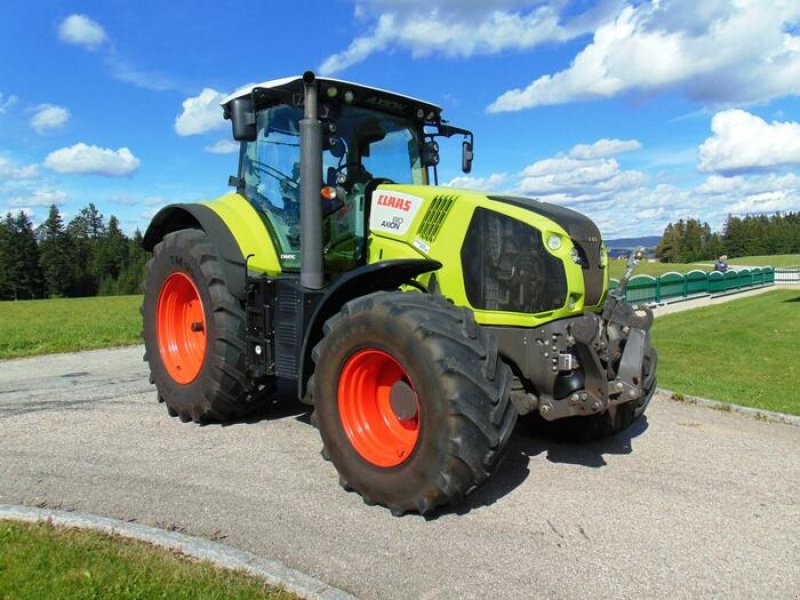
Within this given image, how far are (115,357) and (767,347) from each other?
11.9 metres

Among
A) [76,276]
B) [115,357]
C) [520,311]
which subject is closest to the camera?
[520,311]

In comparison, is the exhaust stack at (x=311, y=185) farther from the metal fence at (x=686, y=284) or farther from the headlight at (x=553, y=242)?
the metal fence at (x=686, y=284)

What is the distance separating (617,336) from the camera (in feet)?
15.3

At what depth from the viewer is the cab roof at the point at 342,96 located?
5147 mm

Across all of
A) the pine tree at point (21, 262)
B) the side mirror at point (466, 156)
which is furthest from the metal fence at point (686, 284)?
the pine tree at point (21, 262)

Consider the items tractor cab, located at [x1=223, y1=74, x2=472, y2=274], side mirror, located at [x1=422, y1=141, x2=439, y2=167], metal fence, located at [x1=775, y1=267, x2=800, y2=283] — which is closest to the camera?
tractor cab, located at [x1=223, y1=74, x2=472, y2=274]

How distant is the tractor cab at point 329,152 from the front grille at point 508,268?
3.78 feet

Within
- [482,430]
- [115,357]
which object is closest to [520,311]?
[482,430]

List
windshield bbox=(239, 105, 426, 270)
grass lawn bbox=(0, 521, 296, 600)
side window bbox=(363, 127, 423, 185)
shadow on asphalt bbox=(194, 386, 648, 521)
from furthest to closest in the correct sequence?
side window bbox=(363, 127, 423, 185), windshield bbox=(239, 105, 426, 270), shadow on asphalt bbox=(194, 386, 648, 521), grass lawn bbox=(0, 521, 296, 600)

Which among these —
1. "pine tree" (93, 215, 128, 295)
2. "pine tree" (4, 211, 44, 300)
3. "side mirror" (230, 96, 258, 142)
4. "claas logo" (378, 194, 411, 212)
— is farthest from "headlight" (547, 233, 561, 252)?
"pine tree" (93, 215, 128, 295)

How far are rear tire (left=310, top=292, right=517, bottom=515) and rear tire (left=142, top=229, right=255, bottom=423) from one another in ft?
4.51

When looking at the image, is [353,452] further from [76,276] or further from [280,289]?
[76,276]

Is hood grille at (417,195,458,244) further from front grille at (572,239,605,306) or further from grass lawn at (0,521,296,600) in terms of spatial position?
grass lawn at (0,521,296,600)

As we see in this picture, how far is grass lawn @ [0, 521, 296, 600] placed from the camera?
10.1 feet
